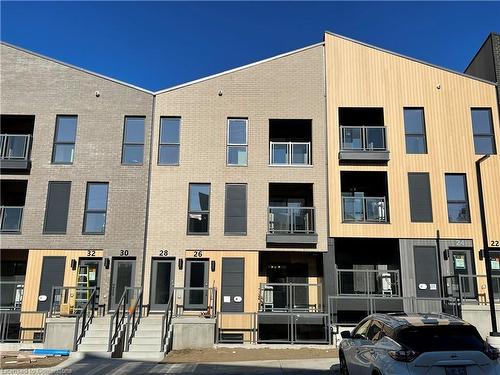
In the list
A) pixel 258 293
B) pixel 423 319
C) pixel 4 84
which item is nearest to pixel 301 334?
pixel 258 293

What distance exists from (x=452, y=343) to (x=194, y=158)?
13588 millimetres

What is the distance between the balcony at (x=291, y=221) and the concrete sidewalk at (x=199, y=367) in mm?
5924

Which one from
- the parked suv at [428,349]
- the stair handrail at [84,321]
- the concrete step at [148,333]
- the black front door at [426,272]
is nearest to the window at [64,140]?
the stair handrail at [84,321]

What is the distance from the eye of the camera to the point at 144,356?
13773 mm

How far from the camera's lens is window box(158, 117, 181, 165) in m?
18.9

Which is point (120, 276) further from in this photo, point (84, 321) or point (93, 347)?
point (93, 347)

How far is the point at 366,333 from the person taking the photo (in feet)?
27.5

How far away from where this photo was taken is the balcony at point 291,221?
1806 cm

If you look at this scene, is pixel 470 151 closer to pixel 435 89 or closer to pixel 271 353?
pixel 435 89

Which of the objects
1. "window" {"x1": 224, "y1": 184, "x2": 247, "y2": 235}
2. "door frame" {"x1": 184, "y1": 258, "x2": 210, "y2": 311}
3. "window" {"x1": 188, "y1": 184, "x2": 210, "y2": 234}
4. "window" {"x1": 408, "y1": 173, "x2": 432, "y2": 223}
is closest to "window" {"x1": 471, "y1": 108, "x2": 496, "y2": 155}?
"window" {"x1": 408, "y1": 173, "x2": 432, "y2": 223}

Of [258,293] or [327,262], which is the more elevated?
[327,262]

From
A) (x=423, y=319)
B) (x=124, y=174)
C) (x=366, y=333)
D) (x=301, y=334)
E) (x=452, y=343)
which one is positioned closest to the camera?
(x=452, y=343)

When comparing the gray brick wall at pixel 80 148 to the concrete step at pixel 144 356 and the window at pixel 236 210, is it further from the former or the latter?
the concrete step at pixel 144 356

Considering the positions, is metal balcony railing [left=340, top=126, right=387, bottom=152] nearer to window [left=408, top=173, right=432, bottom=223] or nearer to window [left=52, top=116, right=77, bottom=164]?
window [left=408, top=173, right=432, bottom=223]
